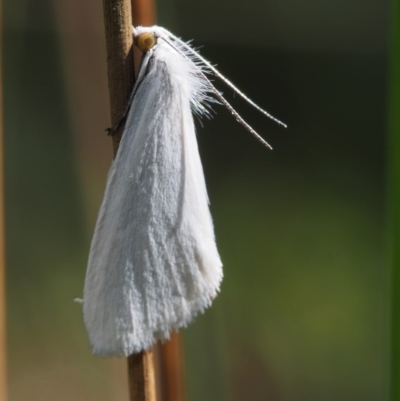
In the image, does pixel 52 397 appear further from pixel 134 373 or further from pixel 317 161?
pixel 134 373

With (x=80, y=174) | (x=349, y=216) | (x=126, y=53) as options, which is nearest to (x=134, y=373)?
(x=126, y=53)

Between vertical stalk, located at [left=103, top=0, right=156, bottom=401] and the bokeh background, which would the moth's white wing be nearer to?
vertical stalk, located at [left=103, top=0, right=156, bottom=401]

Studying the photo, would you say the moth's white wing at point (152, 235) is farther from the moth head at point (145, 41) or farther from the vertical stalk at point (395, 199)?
the vertical stalk at point (395, 199)

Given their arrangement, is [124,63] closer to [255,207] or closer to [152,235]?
[152,235]

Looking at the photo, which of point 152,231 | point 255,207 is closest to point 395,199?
point 152,231

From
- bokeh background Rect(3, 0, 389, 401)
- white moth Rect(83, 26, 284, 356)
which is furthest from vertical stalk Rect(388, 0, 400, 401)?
bokeh background Rect(3, 0, 389, 401)
